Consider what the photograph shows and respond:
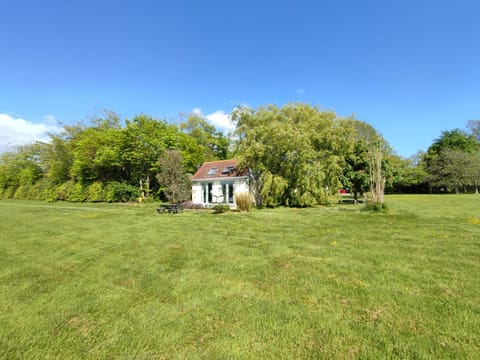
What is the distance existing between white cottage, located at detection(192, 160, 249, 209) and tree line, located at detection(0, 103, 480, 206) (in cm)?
95

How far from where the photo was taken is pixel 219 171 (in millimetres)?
21562

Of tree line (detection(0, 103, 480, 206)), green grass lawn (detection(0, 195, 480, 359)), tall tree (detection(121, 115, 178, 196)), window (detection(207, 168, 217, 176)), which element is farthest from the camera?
tall tree (detection(121, 115, 178, 196))

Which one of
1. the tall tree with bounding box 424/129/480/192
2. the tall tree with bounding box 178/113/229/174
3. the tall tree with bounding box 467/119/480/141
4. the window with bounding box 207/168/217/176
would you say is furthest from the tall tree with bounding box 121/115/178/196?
the tall tree with bounding box 467/119/480/141

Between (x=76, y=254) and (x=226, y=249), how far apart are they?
3.78 meters

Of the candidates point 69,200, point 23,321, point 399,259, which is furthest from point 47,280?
point 69,200

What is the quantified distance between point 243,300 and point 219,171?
18483 millimetres

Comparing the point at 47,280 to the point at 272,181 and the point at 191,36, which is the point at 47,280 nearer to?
the point at 272,181

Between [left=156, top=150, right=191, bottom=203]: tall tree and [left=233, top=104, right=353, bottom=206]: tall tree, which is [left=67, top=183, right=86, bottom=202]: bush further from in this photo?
[left=233, top=104, right=353, bottom=206]: tall tree

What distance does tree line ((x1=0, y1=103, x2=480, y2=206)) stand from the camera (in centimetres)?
1731

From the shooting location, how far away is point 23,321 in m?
2.92

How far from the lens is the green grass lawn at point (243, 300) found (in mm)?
2416

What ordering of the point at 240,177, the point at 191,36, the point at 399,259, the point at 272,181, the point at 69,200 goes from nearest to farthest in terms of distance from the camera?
the point at 399,259 → the point at 191,36 → the point at 272,181 → the point at 240,177 → the point at 69,200

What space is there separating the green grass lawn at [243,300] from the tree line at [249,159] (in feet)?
35.6

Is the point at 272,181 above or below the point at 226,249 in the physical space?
above
